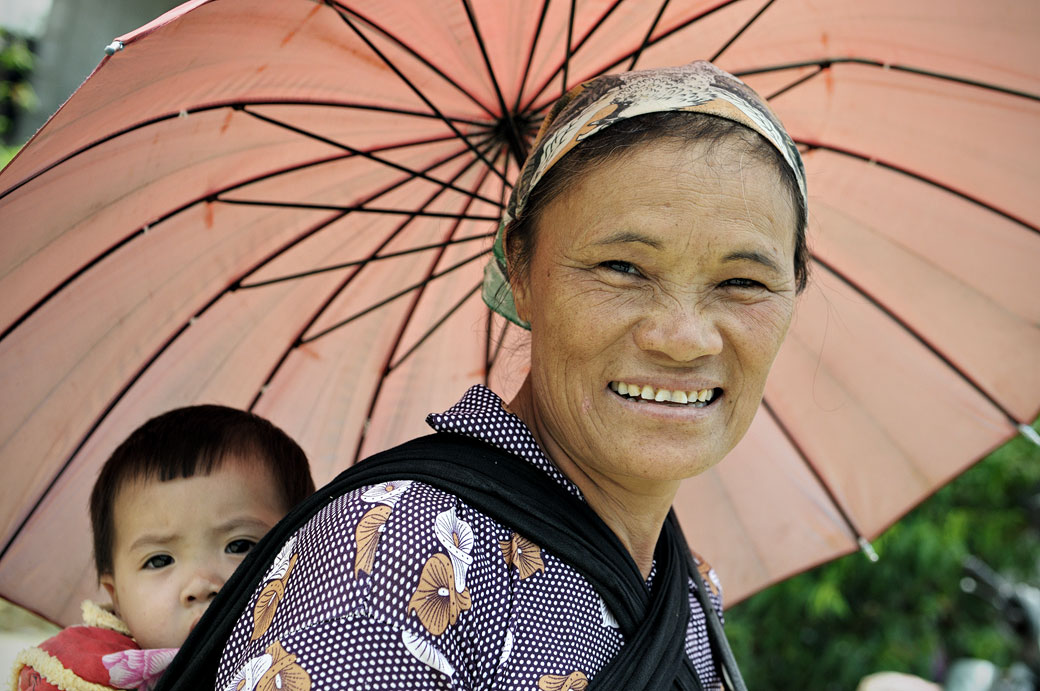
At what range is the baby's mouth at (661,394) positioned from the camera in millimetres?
1743

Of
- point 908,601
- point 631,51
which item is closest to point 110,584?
point 631,51

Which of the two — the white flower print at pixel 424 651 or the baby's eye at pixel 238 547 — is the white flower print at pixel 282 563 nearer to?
the white flower print at pixel 424 651

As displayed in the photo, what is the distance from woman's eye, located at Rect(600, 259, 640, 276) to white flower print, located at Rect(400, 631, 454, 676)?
739 millimetres

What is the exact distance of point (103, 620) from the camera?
2400mm

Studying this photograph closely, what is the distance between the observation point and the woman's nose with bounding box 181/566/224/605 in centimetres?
229

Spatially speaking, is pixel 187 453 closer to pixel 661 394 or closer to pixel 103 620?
pixel 103 620

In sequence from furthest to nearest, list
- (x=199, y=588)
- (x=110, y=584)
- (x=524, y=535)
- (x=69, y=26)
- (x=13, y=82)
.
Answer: (x=69, y=26), (x=13, y=82), (x=110, y=584), (x=199, y=588), (x=524, y=535)

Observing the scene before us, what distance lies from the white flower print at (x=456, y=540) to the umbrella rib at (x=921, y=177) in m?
1.74

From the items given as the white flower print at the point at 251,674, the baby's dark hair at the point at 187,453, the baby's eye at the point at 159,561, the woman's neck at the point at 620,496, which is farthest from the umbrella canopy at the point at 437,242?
the white flower print at the point at 251,674

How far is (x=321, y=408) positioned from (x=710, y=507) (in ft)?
4.36

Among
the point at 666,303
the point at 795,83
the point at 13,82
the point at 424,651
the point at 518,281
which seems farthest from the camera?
the point at 13,82

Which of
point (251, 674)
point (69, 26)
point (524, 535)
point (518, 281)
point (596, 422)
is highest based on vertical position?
point (69, 26)

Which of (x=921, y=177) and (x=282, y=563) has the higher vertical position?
(x=921, y=177)

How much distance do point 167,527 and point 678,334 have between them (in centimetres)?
137
